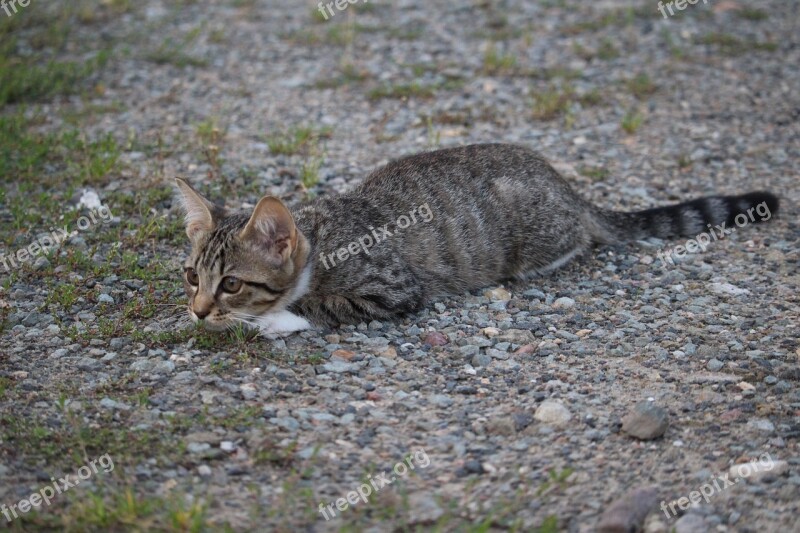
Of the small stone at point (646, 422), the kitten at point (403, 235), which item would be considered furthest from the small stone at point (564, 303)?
the small stone at point (646, 422)

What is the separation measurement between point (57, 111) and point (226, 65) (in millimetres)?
2339

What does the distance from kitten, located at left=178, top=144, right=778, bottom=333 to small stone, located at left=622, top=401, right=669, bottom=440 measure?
1.89 meters

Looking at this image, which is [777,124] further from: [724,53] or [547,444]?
[547,444]

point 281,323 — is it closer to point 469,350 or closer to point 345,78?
point 469,350

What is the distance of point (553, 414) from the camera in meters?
5.10

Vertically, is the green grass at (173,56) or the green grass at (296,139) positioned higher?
the green grass at (173,56)

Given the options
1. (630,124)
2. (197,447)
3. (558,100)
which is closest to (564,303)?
(197,447)

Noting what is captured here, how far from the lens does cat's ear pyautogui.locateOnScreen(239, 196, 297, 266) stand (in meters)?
5.72

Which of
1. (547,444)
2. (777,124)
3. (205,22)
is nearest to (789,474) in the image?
(547,444)

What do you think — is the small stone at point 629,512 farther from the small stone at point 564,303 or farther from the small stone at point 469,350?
the small stone at point 564,303

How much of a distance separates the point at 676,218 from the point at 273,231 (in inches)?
136

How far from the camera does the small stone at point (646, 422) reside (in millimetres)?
4867

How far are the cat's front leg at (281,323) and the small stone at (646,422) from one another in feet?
7.21

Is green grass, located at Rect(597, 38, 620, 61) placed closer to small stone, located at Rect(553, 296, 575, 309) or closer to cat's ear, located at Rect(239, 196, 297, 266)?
small stone, located at Rect(553, 296, 575, 309)
